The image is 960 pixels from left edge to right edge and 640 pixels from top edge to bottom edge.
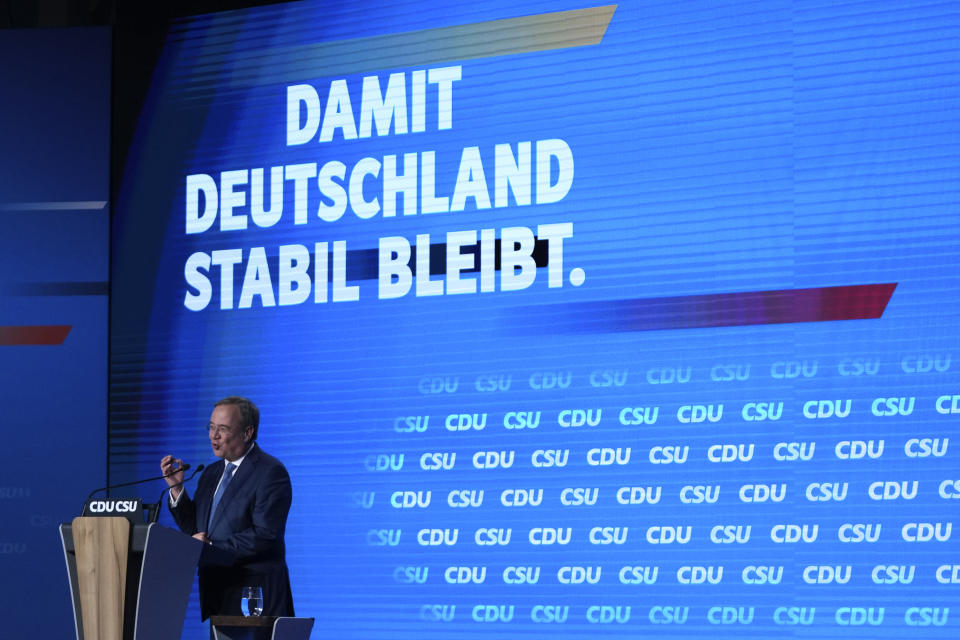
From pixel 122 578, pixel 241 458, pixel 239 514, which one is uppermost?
pixel 241 458

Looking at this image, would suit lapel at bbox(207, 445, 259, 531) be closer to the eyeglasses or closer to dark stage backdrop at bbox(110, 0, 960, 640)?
the eyeglasses

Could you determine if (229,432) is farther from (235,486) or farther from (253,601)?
(253,601)

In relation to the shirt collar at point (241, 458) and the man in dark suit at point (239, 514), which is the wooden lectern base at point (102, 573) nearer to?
the man in dark suit at point (239, 514)

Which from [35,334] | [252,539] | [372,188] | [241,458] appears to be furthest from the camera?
[35,334]

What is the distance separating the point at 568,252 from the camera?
5.37m

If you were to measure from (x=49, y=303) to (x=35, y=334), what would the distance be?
17 cm

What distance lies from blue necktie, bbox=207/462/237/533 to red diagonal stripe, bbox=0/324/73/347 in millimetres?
1785

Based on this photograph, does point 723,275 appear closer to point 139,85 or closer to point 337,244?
point 337,244

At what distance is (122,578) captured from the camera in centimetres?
361

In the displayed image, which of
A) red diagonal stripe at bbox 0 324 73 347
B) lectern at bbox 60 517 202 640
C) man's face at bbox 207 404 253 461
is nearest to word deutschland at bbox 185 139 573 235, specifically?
red diagonal stripe at bbox 0 324 73 347

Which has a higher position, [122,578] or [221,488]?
[221,488]

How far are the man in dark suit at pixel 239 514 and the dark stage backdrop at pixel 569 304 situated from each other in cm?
74

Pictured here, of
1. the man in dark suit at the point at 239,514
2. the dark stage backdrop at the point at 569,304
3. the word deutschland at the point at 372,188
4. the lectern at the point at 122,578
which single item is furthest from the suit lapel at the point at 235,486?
the word deutschland at the point at 372,188

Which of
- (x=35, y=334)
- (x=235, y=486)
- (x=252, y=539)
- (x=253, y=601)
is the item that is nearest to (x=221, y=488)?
(x=235, y=486)
